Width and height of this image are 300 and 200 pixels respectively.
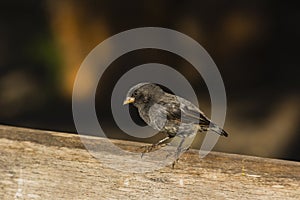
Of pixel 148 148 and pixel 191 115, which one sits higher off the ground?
pixel 191 115

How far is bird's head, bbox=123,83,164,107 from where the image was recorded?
190 centimetres

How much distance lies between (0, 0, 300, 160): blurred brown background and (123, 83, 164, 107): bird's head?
Answer: 3.11 ft

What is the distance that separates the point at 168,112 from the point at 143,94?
0.08 m

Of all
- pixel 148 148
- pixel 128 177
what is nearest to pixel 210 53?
pixel 148 148

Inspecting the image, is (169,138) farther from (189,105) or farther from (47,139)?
(47,139)

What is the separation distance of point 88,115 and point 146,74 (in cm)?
27

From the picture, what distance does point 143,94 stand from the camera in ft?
6.27

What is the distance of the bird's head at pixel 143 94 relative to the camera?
6.24 feet

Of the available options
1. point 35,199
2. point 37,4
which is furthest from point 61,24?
point 35,199

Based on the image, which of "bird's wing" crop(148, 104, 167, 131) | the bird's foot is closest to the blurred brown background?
"bird's wing" crop(148, 104, 167, 131)

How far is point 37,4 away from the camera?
3088 millimetres

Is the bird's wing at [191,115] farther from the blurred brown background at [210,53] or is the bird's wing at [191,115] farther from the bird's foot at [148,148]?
the blurred brown background at [210,53]

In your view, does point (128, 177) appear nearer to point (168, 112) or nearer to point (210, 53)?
point (168, 112)

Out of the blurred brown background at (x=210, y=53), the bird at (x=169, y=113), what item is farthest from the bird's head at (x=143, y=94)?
the blurred brown background at (x=210, y=53)
